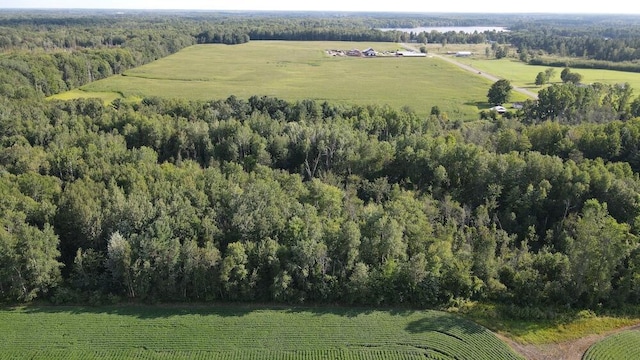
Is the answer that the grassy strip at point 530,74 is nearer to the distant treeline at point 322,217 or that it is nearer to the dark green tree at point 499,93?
the dark green tree at point 499,93

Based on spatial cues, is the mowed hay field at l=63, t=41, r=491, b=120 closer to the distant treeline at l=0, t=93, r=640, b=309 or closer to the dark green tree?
the dark green tree

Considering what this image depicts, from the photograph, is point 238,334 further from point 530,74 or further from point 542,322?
point 530,74

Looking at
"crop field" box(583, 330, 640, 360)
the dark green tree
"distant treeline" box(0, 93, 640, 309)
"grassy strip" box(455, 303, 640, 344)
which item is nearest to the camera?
"crop field" box(583, 330, 640, 360)

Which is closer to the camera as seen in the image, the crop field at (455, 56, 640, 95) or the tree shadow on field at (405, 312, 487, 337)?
the tree shadow on field at (405, 312, 487, 337)

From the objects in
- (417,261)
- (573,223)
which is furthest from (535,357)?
(573,223)

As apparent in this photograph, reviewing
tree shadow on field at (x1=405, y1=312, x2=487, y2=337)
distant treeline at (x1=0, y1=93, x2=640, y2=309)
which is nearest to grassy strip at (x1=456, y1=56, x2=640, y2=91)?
distant treeline at (x1=0, y1=93, x2=640, y2=309)

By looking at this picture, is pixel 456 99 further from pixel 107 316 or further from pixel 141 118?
pixel 107 316

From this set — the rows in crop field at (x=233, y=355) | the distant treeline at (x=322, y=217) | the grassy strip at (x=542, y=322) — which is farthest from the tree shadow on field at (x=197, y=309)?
the grassy strip at (x=542, y=322)
